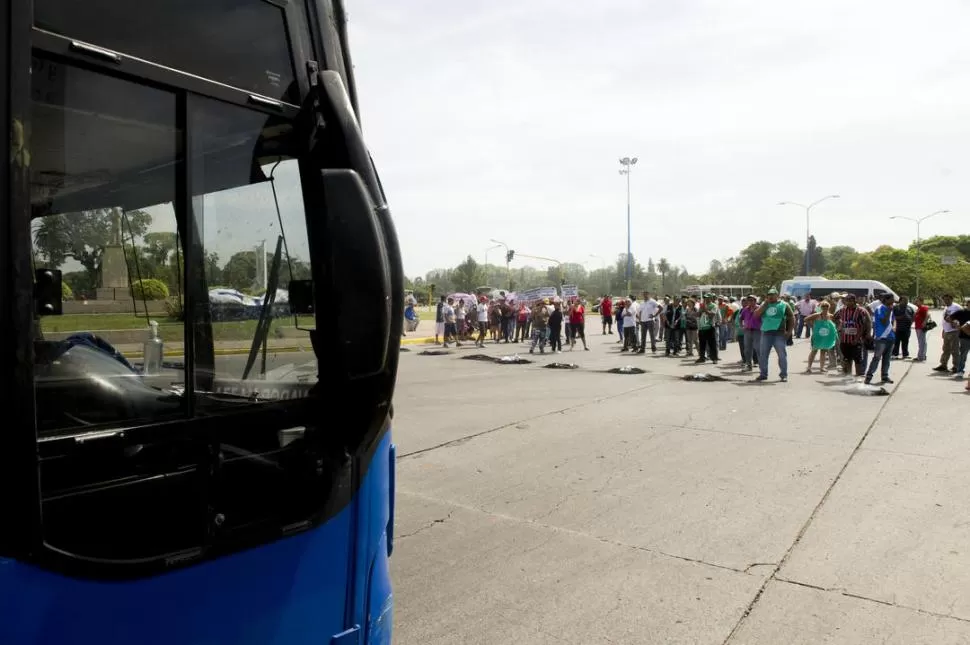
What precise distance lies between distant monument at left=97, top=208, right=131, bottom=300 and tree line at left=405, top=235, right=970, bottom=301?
164 ft

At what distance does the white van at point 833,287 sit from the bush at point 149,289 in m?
38.1

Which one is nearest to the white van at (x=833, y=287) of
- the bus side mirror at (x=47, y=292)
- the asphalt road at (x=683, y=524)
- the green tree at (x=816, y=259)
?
the asphalt road at (x=683, y=524)

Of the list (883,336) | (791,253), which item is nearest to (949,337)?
(883,336)

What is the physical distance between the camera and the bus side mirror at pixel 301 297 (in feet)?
6.11

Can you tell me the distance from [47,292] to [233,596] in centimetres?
85

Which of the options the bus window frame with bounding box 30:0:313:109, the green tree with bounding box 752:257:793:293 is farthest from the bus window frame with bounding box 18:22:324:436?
the green tree with bounding box 752:257:793:293

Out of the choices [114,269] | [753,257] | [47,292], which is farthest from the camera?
[753,257]

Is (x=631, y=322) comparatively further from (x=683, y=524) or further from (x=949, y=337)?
(x=683, y=524)

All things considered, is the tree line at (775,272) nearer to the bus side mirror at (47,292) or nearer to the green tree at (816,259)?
the green tree at (816,259)

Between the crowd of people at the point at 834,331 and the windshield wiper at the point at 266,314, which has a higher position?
the windshield wiper at the point at 266,314

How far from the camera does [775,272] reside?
77.1 metres

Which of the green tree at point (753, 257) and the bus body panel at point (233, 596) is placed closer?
the bus body panel at point (233, 596)

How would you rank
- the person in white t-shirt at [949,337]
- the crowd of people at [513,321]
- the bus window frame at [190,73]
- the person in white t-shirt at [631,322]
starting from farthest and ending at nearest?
1. the crowd of people at [513,321]
2. the person in white t-shirt at [631,322]
3. the person in white t-shirt at [949,337]
4. the bus window frame at [190,73]

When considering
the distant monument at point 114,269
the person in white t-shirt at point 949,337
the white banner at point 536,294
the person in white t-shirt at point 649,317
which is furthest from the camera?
the white banner at point 536,294
